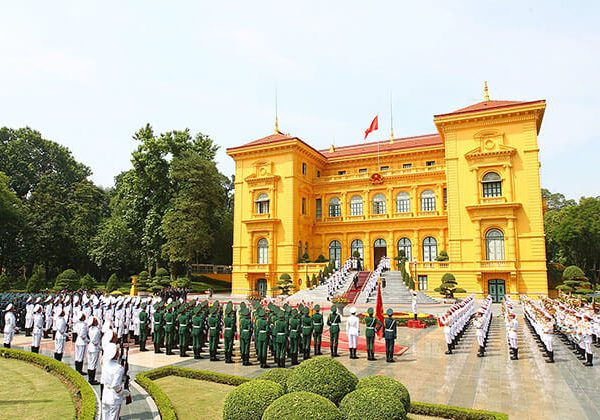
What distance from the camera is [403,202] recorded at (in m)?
37.7

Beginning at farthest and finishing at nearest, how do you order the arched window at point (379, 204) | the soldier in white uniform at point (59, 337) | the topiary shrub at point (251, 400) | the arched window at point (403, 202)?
the arched window at point (379, 204) < the arched window at point (403, 202) < the soldier in white uniform at point (59, 337) < the topiary shrub at point (251, 400)

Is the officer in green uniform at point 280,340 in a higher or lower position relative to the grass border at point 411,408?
higher

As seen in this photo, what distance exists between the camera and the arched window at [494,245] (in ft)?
101

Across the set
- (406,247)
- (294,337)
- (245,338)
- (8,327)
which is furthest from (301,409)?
(406,247)

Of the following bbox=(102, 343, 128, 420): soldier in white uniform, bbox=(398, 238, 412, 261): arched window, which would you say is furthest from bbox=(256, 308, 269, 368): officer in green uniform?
bbox=(398, 238, 412, 261): arched window

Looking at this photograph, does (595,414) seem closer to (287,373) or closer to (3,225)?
(287,373)

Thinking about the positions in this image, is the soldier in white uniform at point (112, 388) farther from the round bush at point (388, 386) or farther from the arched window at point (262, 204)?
the arched window at point (262, 204)

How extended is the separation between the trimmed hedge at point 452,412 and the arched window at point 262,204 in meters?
31.8

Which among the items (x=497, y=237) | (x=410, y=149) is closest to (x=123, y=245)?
(x=410, y=149)

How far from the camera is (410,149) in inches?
1522

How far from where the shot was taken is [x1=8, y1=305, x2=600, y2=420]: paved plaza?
809cm

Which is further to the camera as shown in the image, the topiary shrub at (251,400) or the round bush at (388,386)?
the round bush at (388,386)

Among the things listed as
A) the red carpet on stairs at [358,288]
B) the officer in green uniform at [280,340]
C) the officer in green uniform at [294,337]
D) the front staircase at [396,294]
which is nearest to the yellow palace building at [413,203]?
the front staircase at [396,294]

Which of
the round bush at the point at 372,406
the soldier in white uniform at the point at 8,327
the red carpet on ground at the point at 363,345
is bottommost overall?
the red carpet on ground at the point at 363,345
